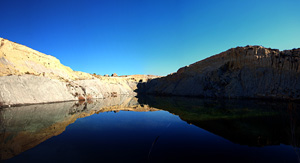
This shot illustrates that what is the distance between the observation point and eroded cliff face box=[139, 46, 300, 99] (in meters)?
27.2

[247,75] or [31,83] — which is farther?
[247,75]

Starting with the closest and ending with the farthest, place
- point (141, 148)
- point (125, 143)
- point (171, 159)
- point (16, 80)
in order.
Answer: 1. point (171, 159)
2. point (141, 148)
3. point (125, 143)
4. point (16, 80)

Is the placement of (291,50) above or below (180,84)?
above

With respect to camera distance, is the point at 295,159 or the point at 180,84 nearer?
the point at 295,159

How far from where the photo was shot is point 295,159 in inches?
195

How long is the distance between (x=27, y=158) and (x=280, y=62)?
39.2 m

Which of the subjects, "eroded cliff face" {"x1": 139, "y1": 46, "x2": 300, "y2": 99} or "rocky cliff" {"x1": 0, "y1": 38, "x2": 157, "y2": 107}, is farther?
"eroded cliff face" {"x1": 139, "y1": 46, "x2": 300, "y2": 99}

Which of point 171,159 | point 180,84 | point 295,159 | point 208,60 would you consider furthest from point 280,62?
point 171,159

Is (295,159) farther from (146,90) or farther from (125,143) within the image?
(146,90)

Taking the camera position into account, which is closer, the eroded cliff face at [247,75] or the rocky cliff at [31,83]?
the rocky cliff at [31,83]

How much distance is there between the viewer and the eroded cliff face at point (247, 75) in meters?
27.2

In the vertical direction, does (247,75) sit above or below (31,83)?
above

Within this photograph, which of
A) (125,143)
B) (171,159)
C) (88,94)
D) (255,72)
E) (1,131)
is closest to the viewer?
(171,159)

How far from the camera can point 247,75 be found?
33125mm
